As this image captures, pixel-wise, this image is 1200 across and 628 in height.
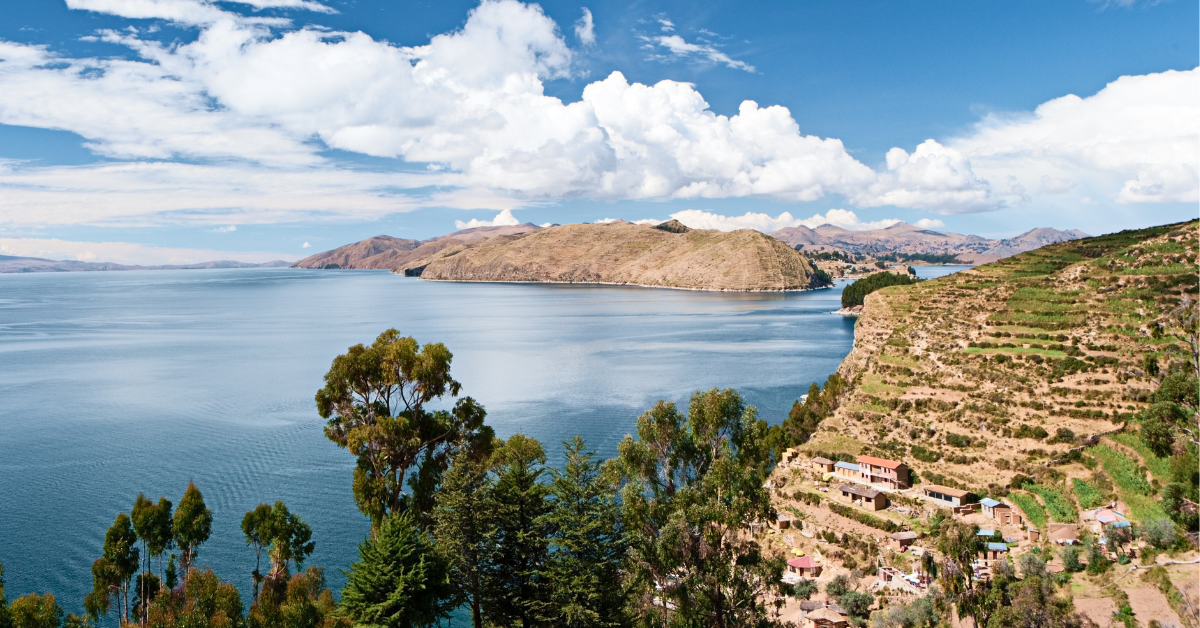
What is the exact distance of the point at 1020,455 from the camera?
39.2 metres

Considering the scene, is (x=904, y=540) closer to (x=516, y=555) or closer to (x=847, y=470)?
(x=847, y=470)

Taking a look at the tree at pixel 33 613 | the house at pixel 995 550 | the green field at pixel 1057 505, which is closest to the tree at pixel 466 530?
the tree at pixel 33 613

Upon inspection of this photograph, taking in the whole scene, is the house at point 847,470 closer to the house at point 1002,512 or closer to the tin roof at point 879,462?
the tin roof at point 879,462

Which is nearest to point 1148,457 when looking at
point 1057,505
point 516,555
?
point 1057,505

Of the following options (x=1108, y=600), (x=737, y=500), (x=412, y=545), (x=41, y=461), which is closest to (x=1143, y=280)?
(x=1108, y=600)

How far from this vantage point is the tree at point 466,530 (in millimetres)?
21078

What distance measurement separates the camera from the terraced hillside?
36.2m

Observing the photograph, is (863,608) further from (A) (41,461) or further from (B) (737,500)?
(A) (41,461)

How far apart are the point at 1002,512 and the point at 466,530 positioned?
2829 cm

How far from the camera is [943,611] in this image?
25.0 m

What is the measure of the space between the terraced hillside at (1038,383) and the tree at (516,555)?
27469mm

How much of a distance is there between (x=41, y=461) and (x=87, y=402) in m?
23.1

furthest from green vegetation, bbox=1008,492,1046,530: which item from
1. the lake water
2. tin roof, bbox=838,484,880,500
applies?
A: the lake water

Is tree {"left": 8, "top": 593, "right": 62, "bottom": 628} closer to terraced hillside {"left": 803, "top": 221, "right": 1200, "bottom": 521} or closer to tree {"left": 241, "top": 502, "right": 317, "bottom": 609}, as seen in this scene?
tree {"left": 241, "top": 502, "right": 317, "bottom": 609}
